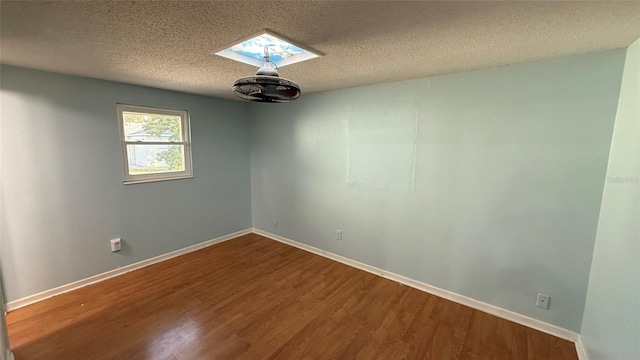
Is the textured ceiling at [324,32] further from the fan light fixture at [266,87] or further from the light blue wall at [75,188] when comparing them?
the light blue wall at [75,188]

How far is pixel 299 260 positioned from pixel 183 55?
2.64 m

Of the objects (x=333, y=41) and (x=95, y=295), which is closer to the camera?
(x=333, y=41)

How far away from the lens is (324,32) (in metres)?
1.53

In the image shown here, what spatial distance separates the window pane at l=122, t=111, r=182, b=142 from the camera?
9.87 ft

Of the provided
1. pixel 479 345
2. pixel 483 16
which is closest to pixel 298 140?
→ pixel 483 16

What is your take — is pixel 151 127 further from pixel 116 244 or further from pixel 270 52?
pixel 270 52

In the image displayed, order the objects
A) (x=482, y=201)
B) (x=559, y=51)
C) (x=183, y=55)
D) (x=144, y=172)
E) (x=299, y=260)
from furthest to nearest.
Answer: (x=299, y=260)
(x=144, y=172)
(x=482, y=201)
(x=183, y=55)
(x=559, y=51)

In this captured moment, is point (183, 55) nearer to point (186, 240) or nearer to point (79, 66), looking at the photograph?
point (79, 66)

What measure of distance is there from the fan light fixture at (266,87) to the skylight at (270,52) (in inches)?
4.0

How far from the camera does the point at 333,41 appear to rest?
5.49ft

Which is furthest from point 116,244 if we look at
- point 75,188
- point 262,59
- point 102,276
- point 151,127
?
point 262,59

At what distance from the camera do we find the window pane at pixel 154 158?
308cm

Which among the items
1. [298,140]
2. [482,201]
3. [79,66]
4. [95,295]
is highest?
[79,66]

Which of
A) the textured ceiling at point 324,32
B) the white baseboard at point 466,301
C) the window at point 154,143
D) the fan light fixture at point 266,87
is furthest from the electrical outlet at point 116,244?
the fan light fixture at point 266,87
